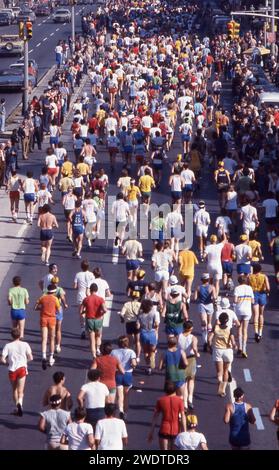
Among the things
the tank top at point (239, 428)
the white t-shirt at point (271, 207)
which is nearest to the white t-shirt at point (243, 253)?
the white t-shirt at point (271, 207)

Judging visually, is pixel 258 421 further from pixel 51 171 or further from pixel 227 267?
pixel 51 171

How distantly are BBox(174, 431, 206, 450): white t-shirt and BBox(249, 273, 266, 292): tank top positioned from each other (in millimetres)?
8196

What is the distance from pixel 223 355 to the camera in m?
25.0

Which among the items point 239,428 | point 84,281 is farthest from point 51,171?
point 239,428

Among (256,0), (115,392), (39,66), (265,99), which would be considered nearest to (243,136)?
(265,99)

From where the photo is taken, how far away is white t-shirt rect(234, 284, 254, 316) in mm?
27155

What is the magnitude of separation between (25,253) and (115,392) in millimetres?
12413

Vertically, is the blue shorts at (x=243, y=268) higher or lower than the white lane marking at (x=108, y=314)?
higher

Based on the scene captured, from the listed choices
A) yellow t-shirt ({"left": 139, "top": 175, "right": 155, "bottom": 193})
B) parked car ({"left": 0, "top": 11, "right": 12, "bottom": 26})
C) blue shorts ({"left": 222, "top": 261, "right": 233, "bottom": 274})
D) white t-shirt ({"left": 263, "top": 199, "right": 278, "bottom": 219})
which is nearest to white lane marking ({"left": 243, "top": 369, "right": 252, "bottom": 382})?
blue shorts ({"left": 222, "top": 261, "right": 233, "bottom": 274})

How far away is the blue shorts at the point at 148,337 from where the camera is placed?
1019 inches

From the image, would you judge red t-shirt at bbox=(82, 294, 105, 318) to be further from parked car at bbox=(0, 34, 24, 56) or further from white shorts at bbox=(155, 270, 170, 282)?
parked car at bbox=(0, 34, 24, 56)

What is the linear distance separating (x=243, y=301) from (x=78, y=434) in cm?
755

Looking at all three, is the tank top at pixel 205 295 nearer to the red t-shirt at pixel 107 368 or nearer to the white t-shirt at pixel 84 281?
the white t-shirt at pixel 84 281

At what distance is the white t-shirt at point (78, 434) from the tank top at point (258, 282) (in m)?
8.30
